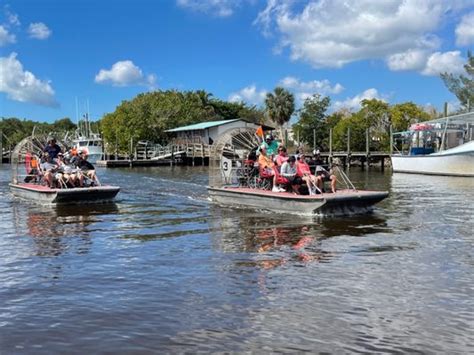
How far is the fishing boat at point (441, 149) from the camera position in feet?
127

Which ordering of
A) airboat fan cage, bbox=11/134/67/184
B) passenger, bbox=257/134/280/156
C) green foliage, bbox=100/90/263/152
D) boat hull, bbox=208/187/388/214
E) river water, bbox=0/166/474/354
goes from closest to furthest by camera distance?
river water, bbox=0/166/474/354, boat hull, bbox=208/187/388/214, passenger, bbox=257/134/280/156, airboat fan cage, bbox=11/134/67/184, green foliage, bbox=100/90/263/152

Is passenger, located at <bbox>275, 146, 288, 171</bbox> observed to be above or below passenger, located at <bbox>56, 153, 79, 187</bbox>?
above

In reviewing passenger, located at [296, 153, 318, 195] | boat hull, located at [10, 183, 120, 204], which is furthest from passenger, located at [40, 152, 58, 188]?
passenger, located at [296, 153, 318, 195]

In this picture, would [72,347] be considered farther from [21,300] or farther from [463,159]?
[463,159]

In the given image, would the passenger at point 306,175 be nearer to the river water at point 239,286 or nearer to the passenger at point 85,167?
the river water at point 239,286

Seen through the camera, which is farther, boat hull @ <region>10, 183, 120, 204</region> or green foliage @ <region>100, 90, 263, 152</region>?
green foliage @ <region>100, 90, 263, 152</region>

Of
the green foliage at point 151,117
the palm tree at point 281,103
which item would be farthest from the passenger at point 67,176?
the palm tree at point 281,103

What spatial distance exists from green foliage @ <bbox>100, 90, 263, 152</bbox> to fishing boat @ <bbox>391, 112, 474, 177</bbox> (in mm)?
36070

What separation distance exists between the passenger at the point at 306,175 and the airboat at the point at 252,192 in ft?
1.22

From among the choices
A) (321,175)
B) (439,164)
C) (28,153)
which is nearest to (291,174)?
(321,175)

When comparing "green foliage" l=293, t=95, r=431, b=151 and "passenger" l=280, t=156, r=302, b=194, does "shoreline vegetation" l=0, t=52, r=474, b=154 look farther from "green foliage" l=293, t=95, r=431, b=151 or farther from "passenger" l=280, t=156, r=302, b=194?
"passenger" l=280, t=156, r=302, b=194

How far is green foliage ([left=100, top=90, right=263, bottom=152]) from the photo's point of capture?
238 ft

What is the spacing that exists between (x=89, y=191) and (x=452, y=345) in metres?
15.3

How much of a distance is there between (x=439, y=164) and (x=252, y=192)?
86.4 feet
